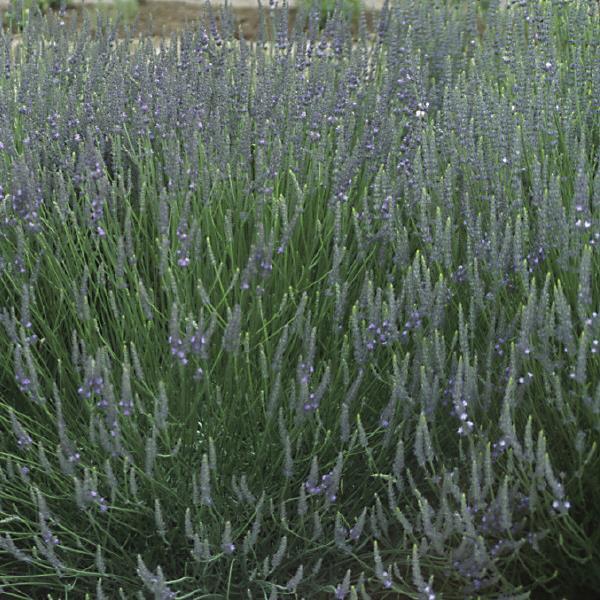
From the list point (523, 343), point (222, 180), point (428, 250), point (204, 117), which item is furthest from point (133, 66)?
point (523, 343)

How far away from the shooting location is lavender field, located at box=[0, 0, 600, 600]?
213cm

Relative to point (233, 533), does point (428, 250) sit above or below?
above

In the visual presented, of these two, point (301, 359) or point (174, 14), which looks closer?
point (301, 359)

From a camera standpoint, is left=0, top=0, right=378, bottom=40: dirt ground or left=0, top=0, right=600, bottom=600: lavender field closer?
left=0, top=0, right=600, bottom=600: lavender field

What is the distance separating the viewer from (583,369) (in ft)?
6.45

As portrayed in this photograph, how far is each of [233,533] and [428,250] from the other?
0.85 m

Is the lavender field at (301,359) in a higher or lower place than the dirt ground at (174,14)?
→ lower

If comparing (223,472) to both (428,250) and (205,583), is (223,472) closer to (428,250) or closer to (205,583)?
(205,583)

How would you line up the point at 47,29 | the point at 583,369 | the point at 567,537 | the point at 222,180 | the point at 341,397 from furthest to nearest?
the point at 47,29 < the point at 222,180 < the point at 341,397 < the point at 567,537 < the point at 583,369

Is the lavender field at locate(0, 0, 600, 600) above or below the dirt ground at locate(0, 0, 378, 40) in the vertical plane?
below

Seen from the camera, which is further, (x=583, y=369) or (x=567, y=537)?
(x=567, y=537)

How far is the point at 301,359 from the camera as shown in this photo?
7.36ft

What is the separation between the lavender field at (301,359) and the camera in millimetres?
2135

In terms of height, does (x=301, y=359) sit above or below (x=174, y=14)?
below
